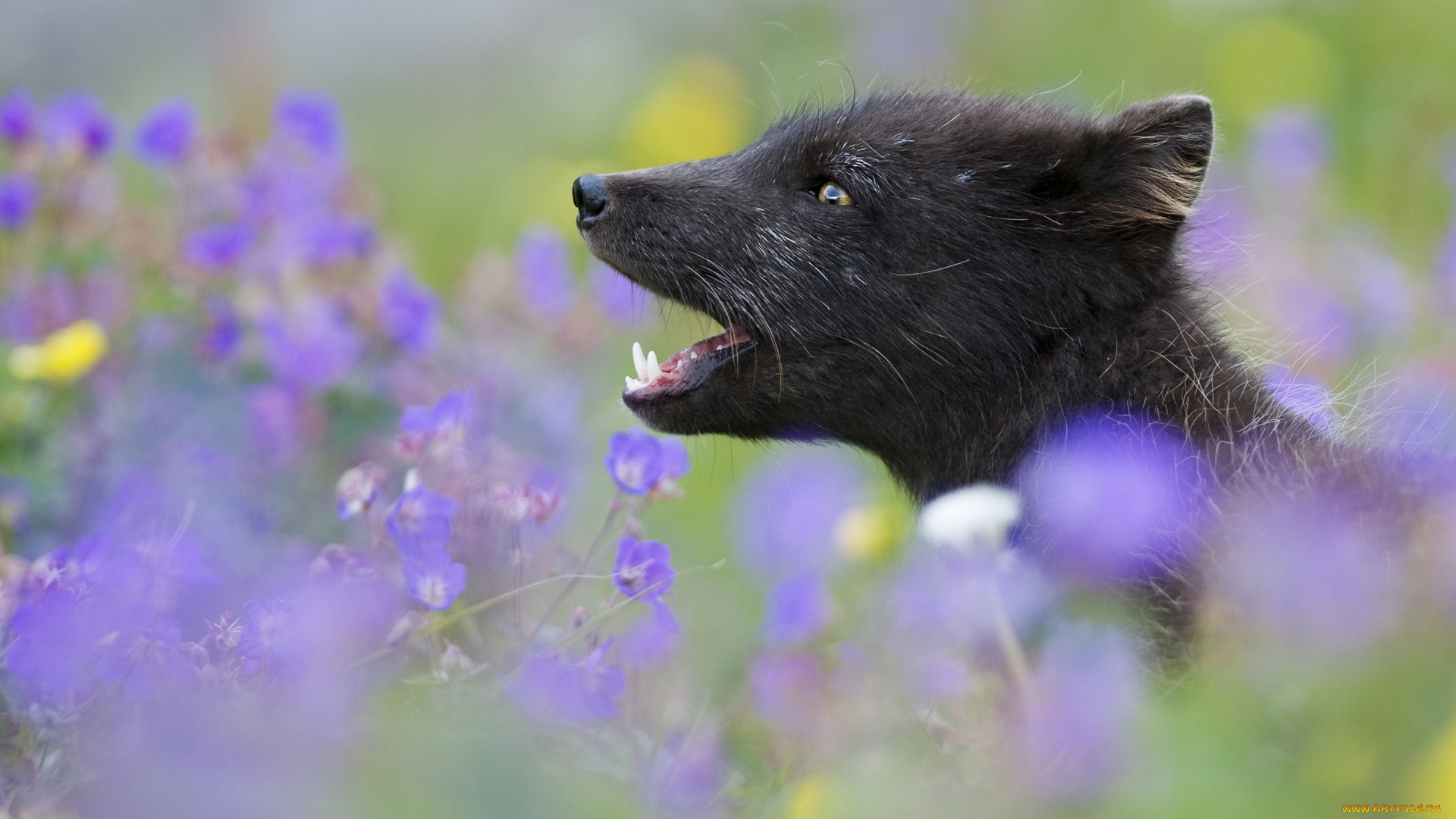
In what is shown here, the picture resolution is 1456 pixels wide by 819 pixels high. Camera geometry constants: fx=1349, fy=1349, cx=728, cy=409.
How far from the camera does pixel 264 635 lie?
1.80m

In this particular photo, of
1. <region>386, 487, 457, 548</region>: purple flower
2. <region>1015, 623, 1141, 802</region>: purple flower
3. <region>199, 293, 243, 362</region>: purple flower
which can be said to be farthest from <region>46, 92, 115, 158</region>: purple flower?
<region>1015, 623, 1141, 802</region>: purple flower

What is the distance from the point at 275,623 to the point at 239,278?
2.08m

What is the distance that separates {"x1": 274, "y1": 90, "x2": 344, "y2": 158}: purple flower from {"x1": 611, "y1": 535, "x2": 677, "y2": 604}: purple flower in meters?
2.32

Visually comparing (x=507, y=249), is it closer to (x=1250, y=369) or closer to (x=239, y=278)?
(x=239, y=278)

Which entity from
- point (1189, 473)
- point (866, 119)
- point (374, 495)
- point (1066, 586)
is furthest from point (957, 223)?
point (374, 495)

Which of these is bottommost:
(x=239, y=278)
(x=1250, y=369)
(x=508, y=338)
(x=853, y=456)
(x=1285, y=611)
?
(x=853, y=456)

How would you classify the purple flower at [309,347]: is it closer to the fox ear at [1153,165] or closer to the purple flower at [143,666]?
the purple flower at [143,666]

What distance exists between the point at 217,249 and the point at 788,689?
77.6 inches

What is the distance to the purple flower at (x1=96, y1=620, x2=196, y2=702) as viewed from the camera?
1.70 meters

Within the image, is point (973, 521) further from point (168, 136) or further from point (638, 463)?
point (168, 136)

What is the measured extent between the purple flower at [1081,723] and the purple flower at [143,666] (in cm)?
105

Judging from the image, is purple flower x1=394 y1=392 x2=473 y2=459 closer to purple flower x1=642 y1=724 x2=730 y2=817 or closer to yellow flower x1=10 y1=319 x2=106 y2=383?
purple flower x1=642 y1=724 x2=730 y2=817

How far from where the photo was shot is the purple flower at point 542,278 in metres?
4.10

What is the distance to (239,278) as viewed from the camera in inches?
144
